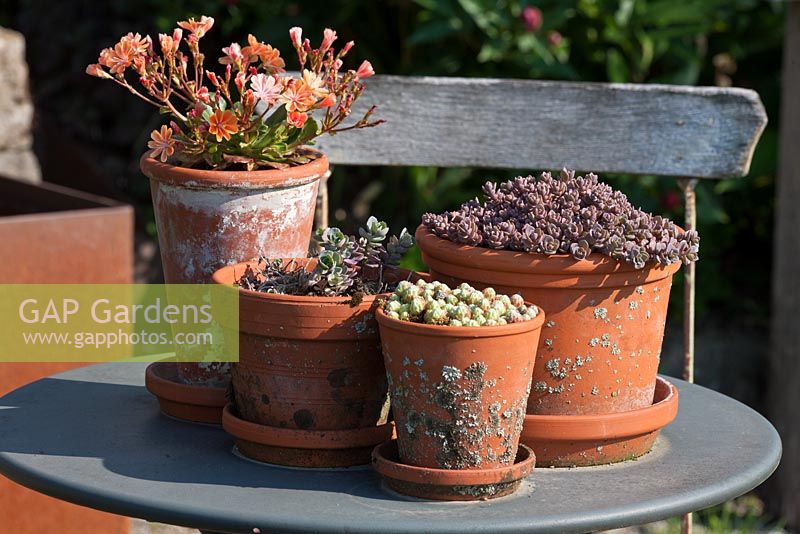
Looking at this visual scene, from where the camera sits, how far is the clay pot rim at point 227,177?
172 centimetres

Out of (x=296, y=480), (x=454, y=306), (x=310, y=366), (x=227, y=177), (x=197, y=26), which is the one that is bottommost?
(x=296, y=480)

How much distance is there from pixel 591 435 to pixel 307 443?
Answer: 0.40m

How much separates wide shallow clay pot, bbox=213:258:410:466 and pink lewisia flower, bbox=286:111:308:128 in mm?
254

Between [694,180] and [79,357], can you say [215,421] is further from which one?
[79,357]

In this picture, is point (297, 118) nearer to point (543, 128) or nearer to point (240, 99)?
point (240, 99)

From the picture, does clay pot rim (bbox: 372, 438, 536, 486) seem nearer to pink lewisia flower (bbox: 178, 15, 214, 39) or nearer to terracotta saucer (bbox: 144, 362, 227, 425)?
terracotta saucer (bbox: 144, 362, 227, 425)

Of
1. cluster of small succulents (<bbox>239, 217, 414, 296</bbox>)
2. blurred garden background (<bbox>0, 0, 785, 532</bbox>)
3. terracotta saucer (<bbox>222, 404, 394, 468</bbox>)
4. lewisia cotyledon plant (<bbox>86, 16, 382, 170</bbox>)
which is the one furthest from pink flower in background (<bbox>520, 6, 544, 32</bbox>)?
terracotta saucer (<bbox>222, 404, 394, 468</bbox>)

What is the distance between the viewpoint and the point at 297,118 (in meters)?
1.65

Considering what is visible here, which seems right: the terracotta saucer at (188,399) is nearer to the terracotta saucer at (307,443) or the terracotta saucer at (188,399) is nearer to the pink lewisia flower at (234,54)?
the terracotta saucer at (307,443)

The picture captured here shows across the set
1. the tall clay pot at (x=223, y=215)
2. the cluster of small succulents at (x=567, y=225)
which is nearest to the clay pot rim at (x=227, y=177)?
the tall clay pot at (x=223, y=215)

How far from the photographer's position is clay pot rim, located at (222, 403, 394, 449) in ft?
5.20

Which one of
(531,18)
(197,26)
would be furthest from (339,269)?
(531,18)

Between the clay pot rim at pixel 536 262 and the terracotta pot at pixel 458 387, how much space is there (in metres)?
0.10

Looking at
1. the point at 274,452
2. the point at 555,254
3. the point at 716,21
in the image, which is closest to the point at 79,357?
the point at 274,452
